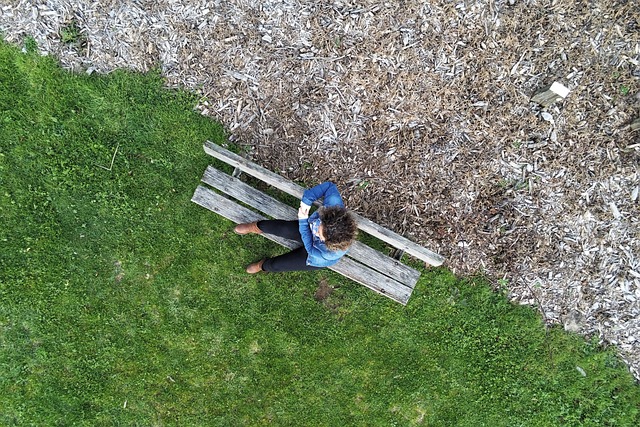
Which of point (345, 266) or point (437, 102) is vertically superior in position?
point (437, 102)

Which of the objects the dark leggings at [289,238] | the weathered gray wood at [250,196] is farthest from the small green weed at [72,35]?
the dark leggings at [289,238]

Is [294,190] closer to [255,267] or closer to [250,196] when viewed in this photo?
[250,196]

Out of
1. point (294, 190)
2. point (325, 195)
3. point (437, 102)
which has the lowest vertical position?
point (294, 190)

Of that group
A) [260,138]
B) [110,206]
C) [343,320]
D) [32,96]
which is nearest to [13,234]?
[110,206]

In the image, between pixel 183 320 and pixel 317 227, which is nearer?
pixel 317 227

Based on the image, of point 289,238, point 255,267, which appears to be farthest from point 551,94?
point 255,267

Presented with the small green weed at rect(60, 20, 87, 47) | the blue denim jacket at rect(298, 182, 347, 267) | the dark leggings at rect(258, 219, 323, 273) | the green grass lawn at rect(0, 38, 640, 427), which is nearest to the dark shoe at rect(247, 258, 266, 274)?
the green grass lawn at rect(0, 38, 640, 427)

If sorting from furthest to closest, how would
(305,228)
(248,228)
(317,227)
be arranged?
(248,228) → (305,228) → (317,227)
